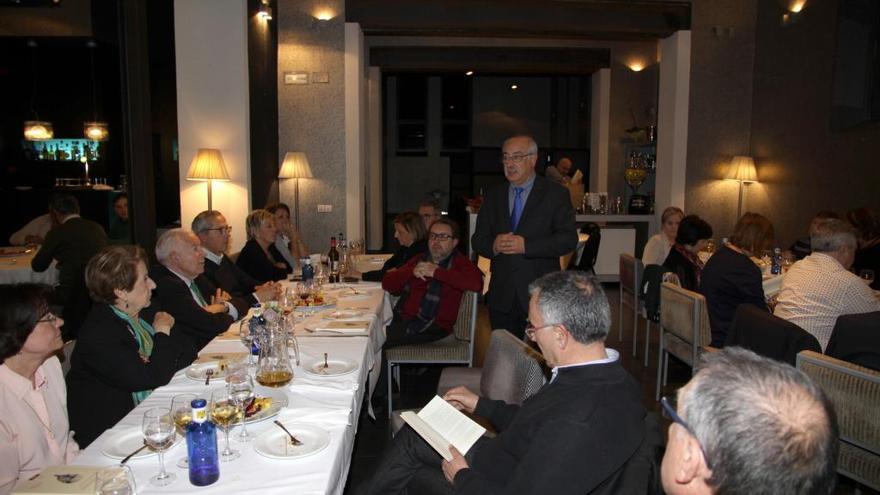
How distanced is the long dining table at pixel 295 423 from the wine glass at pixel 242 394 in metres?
0.03

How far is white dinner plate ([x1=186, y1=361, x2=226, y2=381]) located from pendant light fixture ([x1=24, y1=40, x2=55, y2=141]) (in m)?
8.07

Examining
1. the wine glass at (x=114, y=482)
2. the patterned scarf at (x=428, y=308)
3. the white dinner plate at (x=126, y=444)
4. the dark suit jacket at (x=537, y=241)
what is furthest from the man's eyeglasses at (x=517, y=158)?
the wine glass at (x=114, y=482)

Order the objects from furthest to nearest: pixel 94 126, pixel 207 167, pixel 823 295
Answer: pixel 94 126, pixel 207 167, pixel 823 295

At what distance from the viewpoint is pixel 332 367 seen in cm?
254

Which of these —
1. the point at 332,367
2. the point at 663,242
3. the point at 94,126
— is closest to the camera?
the point at 332,367

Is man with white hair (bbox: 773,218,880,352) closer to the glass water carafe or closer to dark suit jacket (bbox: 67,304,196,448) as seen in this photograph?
the glass water carafe

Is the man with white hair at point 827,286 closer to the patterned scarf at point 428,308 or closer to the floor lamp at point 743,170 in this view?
the patterned scarf at point 428,308

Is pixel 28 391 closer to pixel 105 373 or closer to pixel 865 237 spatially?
pixel 105 373

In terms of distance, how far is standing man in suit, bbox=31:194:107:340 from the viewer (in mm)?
4906

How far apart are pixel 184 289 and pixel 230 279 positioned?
1123 millimetres

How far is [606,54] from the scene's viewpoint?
11195mm

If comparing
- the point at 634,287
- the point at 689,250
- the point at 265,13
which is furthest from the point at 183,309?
the point at 265,13

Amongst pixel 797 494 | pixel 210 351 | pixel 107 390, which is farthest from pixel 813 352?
pixel 107 390

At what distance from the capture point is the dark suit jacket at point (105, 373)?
2211mm
